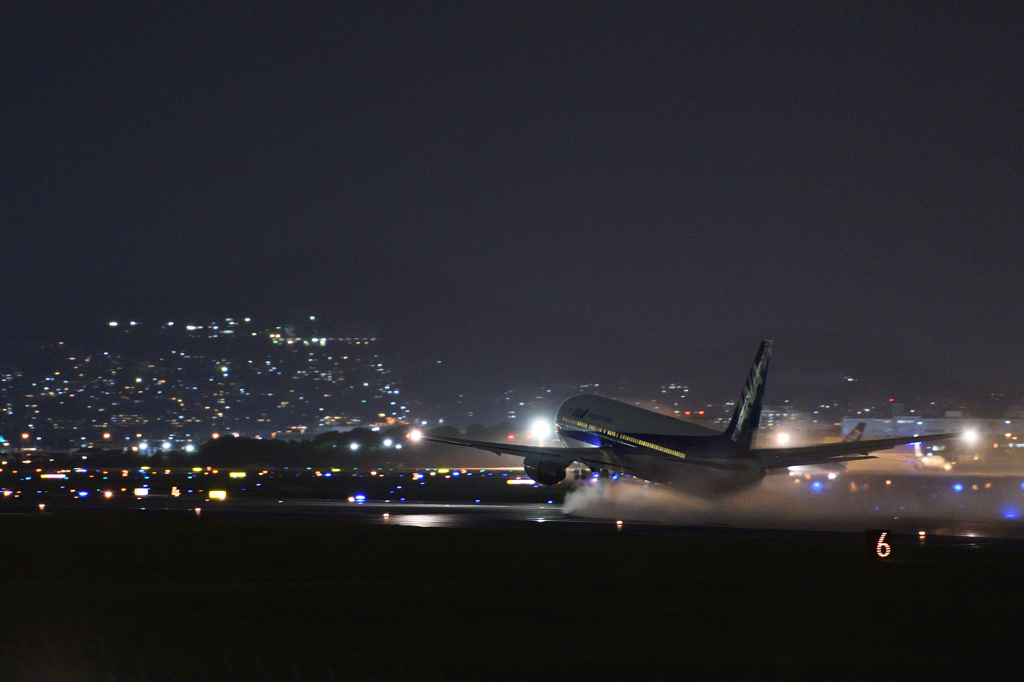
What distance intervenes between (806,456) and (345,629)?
38447 millimetres

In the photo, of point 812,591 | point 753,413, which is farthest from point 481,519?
point 812,591

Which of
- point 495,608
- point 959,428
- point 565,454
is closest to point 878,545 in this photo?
point 495,608

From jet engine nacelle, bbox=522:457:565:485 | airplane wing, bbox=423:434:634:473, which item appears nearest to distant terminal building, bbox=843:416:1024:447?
airplane wing, bbox=423:434:634:473

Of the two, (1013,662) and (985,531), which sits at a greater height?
(985,531)

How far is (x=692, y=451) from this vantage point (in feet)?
183

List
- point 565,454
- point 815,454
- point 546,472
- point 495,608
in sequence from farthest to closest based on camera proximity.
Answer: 1. point 565,454
2. point 546,472
3. point 815,454
4. point 495,608

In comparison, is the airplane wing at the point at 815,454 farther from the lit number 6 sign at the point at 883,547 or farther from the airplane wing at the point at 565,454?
the lit number 6 sign at the point at 883,547

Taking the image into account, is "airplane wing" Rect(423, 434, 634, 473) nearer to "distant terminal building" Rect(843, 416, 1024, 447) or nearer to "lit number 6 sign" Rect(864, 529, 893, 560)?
"lit number 6 sign" Rect(864, 529, 893, 560)

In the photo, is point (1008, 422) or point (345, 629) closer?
point (345, 629)

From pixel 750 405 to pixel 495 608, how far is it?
36.0 meters

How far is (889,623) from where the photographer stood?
2117 centimetres

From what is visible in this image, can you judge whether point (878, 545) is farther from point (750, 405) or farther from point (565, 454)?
point (565, 454)

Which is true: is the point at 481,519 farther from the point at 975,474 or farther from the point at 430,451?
the point at 430,451

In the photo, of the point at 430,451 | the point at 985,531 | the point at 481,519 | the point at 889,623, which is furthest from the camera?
the point at 430,451
